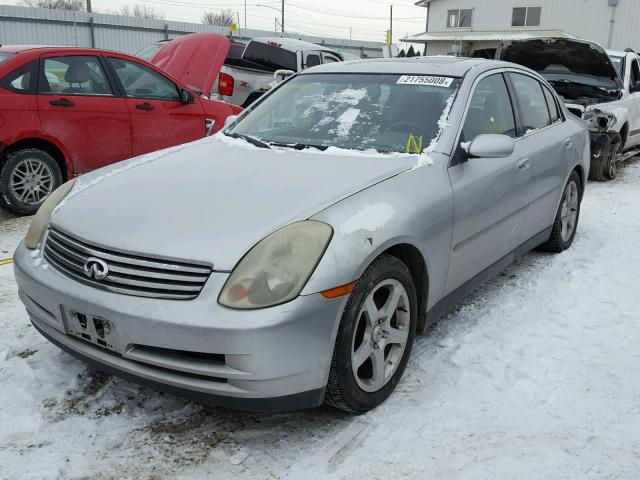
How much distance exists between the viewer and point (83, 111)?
20.5 ft

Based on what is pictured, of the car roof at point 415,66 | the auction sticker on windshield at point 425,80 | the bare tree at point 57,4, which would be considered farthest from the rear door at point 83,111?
the bare tree at point 57,4

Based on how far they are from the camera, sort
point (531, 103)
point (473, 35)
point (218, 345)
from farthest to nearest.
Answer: point (473, 35), point (531, 103), point (218, 345)

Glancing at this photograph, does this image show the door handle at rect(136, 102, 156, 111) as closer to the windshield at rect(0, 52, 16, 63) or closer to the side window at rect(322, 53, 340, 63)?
the windshield at rect(0, 52, 16, 63)

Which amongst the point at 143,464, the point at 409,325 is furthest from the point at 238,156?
the point at 143,464

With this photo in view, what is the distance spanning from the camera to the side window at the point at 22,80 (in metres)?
5.82

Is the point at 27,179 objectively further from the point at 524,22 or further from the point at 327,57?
the point at 524,22

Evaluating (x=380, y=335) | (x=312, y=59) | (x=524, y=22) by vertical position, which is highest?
(x=524, y=22)

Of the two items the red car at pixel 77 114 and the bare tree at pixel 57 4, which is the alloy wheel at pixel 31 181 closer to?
the red car at pixel 77 114

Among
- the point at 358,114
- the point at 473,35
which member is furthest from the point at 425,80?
the point at 473,35

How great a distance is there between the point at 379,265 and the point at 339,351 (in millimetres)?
418

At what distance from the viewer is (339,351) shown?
2516mm

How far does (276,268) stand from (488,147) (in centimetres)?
152

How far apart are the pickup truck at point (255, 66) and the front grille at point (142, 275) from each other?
8.90 m

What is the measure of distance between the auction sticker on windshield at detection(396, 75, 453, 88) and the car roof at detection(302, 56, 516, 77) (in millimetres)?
50
